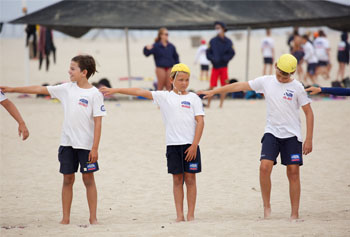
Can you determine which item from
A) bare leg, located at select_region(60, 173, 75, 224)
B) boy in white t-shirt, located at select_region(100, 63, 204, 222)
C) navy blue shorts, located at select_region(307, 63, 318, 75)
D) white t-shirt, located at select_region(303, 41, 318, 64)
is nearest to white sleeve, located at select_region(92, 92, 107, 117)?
boy in white t-shirt, located at select_region(100, 63, 204, 222)

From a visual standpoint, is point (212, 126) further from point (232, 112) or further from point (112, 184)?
point (112, 184)

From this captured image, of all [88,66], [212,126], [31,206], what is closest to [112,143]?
[212,126]

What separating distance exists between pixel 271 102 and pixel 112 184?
2628 mm

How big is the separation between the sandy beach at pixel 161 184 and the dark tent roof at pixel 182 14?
14.8 feet

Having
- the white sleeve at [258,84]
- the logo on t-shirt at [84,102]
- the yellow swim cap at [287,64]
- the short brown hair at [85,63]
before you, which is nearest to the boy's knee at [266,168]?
the white sleeve at [258,84]

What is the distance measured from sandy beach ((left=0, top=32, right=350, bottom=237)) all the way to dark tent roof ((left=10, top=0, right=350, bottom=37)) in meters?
4.51

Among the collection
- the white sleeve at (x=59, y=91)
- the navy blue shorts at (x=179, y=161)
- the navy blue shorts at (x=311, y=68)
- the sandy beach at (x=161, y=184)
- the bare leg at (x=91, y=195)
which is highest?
the white sleeve at (x=59, y=91)

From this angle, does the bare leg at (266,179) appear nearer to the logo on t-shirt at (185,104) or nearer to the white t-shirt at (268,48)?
the logo on t-shirt at (185,104)

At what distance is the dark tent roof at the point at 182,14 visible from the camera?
16.6 m

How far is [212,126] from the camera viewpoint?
38.3ft

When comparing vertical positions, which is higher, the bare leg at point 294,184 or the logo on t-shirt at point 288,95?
the logo on t-shirt at point 288,95

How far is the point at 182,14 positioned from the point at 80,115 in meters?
12.2

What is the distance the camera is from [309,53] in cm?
1991

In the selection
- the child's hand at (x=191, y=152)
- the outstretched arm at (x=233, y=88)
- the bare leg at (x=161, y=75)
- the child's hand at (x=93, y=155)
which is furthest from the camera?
the bare leg at (x=161, y=75)
